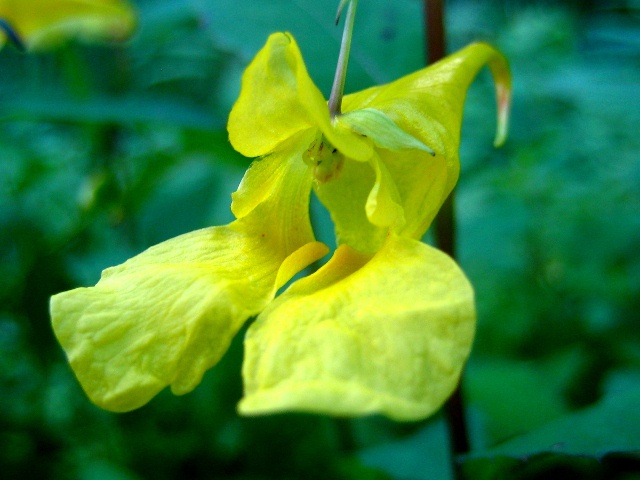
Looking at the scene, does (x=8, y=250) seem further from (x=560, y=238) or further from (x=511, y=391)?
(x=560, y=238)

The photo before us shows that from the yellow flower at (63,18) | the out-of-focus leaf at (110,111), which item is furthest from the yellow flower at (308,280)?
the yellow flower at (63,18)

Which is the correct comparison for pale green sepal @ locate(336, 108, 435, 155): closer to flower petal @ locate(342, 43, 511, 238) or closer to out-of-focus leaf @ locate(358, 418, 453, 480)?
flower petal @ locate(342, 43, 511, 238)

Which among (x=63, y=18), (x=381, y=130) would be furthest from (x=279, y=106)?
(x=63, y=18)

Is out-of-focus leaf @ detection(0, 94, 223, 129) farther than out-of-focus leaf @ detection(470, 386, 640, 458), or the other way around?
out-of-focus leaf @ detection(0, 94, 223, 129)

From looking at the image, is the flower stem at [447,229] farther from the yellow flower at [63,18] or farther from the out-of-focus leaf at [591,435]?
the yellow flower at [63,18]

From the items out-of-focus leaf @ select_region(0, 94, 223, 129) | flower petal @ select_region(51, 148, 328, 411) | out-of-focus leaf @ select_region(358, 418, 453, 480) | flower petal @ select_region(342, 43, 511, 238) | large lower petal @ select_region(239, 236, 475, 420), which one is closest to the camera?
large lower petal @ select_region(239, 236, 475, 420)

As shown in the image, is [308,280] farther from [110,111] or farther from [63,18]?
[63,18]

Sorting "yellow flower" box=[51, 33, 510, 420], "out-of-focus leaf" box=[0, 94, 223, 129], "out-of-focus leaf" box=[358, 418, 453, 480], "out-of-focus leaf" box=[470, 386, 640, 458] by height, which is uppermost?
"yellow flower" box=[51, 33, 510, 420]

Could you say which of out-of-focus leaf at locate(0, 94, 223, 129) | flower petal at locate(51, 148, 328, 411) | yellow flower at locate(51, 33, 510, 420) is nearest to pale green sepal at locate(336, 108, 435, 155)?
yellow flower at locate(51, 33, 510, 420)
